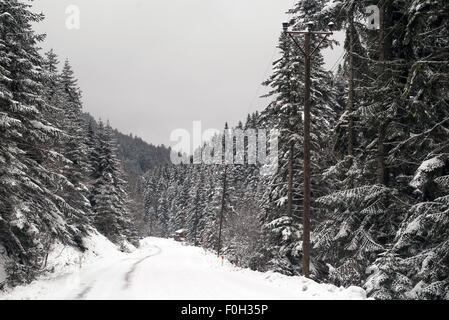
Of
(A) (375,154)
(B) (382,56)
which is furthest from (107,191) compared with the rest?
(B) (382,56)

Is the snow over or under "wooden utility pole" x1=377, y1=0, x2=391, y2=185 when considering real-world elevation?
under

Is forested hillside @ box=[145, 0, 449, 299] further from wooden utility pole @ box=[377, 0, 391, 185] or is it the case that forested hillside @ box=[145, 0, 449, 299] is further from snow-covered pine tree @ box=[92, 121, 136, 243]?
snow-covered pine tree @ box=[92, 121, 136, 243]

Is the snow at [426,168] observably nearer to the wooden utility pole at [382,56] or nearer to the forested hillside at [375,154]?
the forested hillside at [375,154]

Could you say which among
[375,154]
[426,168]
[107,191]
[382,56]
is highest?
[382,56]

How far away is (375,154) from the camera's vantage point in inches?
563

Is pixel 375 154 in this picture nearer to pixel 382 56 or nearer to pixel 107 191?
pixel 382 56

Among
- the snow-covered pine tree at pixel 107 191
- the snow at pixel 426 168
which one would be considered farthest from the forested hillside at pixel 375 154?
the snow-covered pine tree at pixel 107 191

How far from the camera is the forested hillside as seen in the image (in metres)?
9.99

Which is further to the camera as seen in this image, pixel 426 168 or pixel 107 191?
pixel 107 191

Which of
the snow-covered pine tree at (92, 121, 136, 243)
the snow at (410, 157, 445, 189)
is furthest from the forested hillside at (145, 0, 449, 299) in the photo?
the snow-covered pine tree at (92, 121, 136, 243)

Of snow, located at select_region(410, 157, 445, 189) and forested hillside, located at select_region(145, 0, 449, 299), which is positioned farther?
forested hillside, located at select_region(145, 0, 449, 299)

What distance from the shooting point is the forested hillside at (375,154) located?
9992 mm
